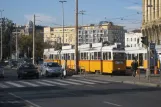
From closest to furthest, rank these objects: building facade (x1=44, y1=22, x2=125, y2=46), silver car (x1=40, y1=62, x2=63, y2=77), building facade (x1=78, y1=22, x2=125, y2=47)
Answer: silver car (x1=40, y1=62, x2=63, y2=77) < building facade (x1=44, y1=22, x2=125, y2=46) < building facade (x1=78, y1=22, x2=125, y2=47)

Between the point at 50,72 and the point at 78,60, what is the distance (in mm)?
6819

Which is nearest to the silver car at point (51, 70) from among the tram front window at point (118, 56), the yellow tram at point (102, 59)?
the yellow tram at point (102, 59)

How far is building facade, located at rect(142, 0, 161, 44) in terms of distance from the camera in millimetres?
91188

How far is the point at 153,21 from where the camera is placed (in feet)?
307

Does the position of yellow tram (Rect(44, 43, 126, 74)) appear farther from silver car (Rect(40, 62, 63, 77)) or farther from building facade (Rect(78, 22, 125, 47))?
building facade (Rect(78, 22, 125, 47))

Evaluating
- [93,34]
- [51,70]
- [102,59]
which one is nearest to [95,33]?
[93,34]

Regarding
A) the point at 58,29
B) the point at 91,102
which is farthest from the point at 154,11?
the point at 58,29

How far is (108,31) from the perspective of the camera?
149875 millimetres

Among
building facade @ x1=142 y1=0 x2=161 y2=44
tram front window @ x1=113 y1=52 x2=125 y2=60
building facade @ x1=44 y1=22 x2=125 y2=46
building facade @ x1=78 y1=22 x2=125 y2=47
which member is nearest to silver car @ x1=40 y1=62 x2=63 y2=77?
tram front window @ x1=113 y1=52 x2=125 y2=60

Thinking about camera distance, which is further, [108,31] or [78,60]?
[108,31]

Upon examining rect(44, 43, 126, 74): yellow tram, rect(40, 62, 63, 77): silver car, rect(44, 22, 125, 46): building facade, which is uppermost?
rect(44, 22, 125, 46): building facade

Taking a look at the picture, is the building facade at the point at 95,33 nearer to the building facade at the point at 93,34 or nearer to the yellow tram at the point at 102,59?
the building facade at the point at 93,34

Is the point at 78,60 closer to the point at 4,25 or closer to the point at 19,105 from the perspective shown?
the point at 19,105

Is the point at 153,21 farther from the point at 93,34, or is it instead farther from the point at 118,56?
the point at 93,34
